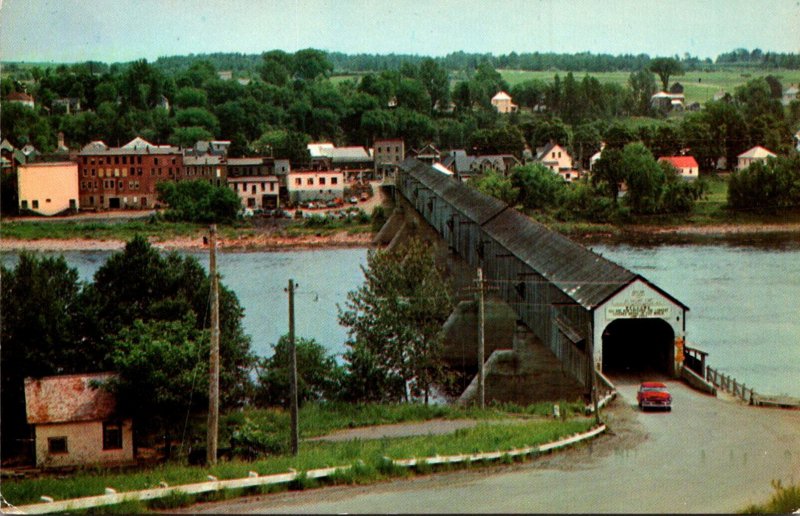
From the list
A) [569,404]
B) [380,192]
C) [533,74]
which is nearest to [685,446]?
[569,404]

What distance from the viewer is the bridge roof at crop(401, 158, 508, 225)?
19672 millimetres

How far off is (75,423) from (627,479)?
185 inches

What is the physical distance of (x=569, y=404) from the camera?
35.8 ft

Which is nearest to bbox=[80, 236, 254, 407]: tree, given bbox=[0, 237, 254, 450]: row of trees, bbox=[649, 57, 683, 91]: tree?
bbox=[0, 237, 254, 450]: row of trees

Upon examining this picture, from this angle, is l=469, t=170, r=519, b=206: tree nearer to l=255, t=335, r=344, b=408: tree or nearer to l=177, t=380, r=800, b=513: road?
l=255, t=335, r=344, b=408: tree

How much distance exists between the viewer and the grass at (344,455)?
6.80m

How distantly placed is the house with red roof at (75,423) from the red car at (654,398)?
4.59 metres

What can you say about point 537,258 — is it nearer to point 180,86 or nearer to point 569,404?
point 569,404

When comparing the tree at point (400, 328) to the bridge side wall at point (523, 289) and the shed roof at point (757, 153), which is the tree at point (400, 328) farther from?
the shed roof at point (757, 153)

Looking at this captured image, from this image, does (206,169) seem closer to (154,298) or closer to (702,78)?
(154,298)

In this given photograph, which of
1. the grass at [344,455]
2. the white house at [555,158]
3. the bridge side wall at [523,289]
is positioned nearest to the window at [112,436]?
the grass at [344,455]

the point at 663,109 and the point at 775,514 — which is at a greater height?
the point at 663,109

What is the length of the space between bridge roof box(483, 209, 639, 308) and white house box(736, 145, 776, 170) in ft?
72.6

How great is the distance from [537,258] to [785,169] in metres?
18.7
